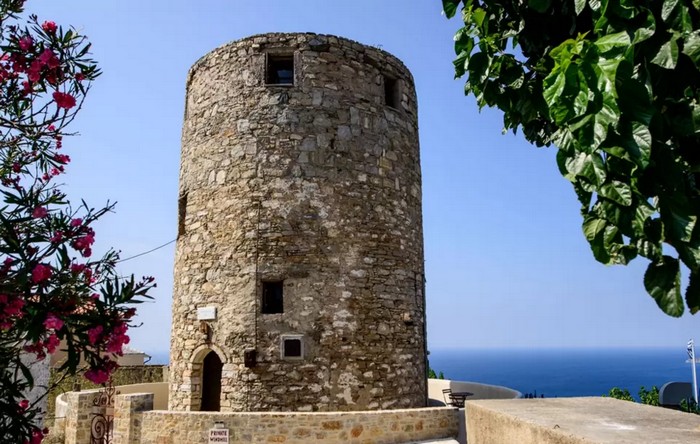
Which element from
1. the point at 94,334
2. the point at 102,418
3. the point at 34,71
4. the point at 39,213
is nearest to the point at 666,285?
the point at 94,334

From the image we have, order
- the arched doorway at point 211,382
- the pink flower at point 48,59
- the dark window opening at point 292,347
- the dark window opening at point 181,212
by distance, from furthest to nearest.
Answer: the dark window opening at point 181,212
the arched doorway at point 211,382
the dark window opening at point 292,347
the pink flower at point 48,59

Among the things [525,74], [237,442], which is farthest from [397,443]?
[525,74]

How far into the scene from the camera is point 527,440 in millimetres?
3844

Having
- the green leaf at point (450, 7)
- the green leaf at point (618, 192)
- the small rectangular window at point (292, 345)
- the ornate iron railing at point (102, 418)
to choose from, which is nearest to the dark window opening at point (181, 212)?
the ornate iron railing at point (102, 418)

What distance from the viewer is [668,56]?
9.61ft

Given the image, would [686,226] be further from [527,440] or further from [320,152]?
[320,152]

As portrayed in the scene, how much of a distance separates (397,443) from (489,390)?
5.54m

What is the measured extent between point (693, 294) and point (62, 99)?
4777 millimetres

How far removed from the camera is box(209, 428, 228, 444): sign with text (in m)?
9.09

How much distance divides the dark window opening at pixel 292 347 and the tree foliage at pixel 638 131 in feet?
26.0

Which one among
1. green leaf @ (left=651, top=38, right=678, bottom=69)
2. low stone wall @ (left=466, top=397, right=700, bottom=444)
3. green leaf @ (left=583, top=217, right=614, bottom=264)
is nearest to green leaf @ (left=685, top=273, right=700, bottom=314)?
green leaf @ (left=583, top=217, right=614, bottom=264)

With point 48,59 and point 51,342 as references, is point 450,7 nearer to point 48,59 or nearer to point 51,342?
point 48,59

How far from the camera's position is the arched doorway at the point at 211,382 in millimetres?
11609

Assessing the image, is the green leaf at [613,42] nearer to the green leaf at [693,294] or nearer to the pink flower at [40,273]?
the green leaf at [693,294]
